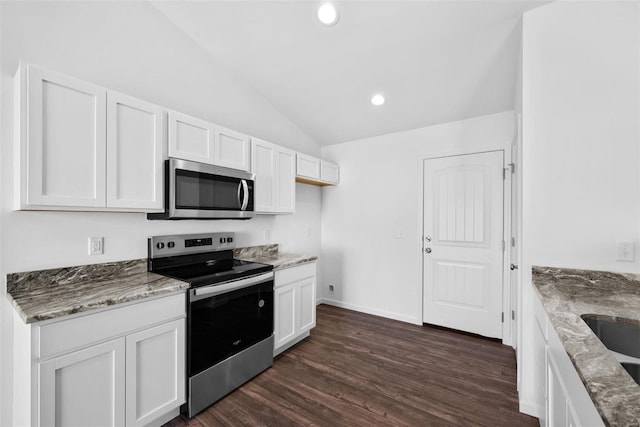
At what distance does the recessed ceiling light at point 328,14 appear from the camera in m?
2.01

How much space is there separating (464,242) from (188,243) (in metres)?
→ 2.85

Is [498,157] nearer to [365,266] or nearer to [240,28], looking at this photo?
[365,266]

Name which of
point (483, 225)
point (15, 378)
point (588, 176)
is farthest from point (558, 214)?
point (15, 378)

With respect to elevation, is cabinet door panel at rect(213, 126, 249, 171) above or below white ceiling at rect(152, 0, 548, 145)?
below

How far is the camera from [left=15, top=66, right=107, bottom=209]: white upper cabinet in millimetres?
1415

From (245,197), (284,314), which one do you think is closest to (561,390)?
(284,314)

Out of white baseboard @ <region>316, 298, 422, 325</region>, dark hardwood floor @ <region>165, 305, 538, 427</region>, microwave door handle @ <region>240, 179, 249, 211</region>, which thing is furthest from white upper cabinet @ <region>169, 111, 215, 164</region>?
white baseboard @ <region>316, 298, 422, 325</region>

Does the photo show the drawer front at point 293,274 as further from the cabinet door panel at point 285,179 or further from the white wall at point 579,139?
the white wall at point 579,139

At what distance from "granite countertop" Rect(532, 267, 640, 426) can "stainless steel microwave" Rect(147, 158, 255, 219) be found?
7.20 ft

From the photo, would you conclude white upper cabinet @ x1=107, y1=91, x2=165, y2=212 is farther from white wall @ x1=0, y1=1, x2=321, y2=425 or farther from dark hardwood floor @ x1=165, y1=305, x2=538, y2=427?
dark hardwood floor @ x1=165, y1=305, x2=538, y2=427

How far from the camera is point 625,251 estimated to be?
161cm

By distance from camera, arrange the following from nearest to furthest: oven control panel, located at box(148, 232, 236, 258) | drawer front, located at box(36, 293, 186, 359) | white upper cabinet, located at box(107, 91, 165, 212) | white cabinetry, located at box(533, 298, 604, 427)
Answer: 1. white cabinetry, located at box(533, 298, 604, 427)
2. drawer front, located at box(36, 293, 186, 359)
3. white upper cabinet, located at box(107, 91, 165, 212)
4. oven control panel, located at box(148, 232, 236, 258)

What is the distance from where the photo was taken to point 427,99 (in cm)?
287

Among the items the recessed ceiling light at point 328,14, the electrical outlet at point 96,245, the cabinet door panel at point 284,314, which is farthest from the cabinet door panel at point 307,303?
the recessed ceiling light at point 328,14
